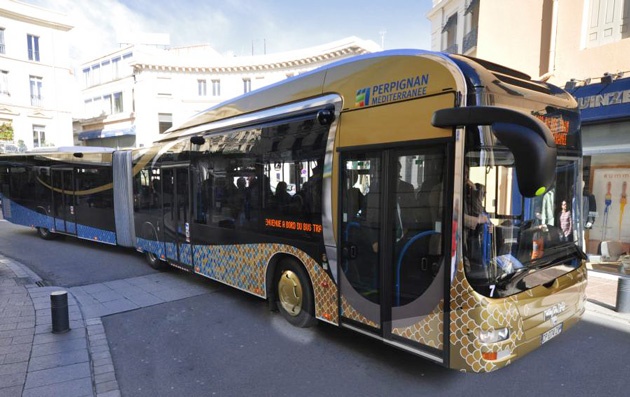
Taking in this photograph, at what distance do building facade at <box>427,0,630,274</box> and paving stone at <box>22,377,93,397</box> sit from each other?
9.31m

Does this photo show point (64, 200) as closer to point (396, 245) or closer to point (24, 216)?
point (24, 216)

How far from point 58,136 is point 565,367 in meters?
43.5

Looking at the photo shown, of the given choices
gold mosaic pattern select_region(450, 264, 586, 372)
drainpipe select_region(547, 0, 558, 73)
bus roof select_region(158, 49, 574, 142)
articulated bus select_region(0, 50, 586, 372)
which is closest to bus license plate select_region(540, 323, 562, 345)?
articulated bus select_region(0, 50, 586, 372)

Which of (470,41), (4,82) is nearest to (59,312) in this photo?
(470,41)

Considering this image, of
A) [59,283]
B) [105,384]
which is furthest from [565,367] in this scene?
[59,283]

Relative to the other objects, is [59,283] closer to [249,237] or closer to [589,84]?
[249,237]

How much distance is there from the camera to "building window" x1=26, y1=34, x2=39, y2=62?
3525 cm

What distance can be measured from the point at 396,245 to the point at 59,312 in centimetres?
443

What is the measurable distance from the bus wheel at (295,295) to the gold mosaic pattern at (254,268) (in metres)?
0.18

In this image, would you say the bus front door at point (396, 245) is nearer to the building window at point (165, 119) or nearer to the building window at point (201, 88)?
the building window at point (201, 88)

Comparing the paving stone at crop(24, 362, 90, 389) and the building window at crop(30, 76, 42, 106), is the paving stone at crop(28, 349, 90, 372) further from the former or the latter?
the building window at crop(30, 76, 42, 106)

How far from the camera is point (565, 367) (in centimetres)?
419

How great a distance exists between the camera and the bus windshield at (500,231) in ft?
10.5

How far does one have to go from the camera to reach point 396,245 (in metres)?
3.80
